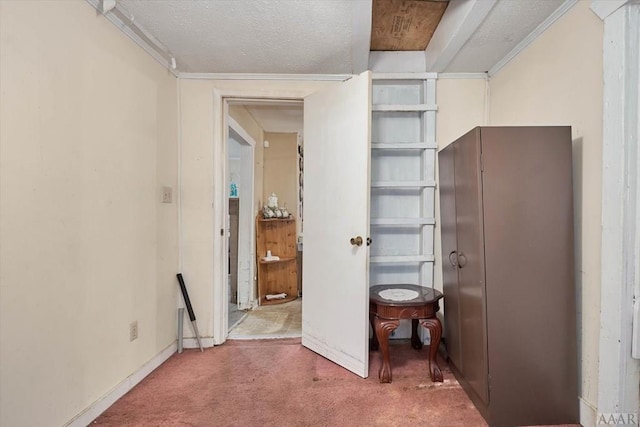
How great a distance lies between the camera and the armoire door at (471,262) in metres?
1.54

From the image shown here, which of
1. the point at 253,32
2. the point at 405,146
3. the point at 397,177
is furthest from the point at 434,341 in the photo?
the point at 253,32

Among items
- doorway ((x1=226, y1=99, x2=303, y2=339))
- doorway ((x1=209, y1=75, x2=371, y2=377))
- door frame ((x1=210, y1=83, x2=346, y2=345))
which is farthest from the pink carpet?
doorway ((x1=226, y1=99, x2=303, y2=339))

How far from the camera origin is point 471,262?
5.37 feet

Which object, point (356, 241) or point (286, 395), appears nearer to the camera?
point (286, 395)

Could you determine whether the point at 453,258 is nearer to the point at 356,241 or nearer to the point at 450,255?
the point at 450,255

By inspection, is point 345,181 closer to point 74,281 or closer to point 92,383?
point 74,281

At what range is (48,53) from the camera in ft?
4.40

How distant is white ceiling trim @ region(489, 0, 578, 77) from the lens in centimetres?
158

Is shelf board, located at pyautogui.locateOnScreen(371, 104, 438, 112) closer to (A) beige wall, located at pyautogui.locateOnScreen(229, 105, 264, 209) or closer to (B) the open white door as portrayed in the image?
(B) the open white door

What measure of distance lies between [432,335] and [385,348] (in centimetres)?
30

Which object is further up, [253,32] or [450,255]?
[253,32]

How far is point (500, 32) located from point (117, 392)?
3041 mm

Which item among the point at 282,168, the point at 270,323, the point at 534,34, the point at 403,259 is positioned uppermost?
the point at 534,34

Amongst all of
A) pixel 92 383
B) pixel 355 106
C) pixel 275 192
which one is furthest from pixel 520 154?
pixel 275 192
